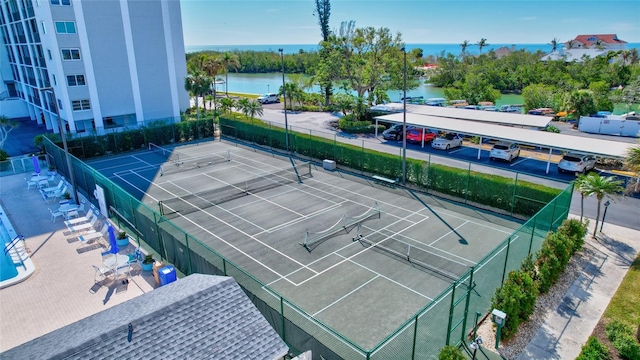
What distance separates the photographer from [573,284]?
14.9m

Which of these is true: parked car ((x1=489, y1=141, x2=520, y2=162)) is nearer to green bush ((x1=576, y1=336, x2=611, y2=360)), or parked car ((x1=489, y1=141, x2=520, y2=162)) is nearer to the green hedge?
the green hedge

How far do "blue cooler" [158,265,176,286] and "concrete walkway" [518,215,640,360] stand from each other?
11271 millimetres

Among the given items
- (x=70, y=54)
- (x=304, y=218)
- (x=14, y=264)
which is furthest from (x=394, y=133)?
(x=14, y=264)

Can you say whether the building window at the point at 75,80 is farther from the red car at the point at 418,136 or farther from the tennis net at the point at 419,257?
the tennis net at the point at 419,257

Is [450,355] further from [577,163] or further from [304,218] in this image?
[577,163]

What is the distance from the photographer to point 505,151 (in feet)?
101

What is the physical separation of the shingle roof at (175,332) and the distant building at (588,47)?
347 feet

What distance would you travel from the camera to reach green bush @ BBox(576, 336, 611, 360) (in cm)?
1072

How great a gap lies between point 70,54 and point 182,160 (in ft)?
49.1

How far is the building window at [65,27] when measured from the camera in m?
34.7

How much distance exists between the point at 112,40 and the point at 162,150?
1197 centimetres

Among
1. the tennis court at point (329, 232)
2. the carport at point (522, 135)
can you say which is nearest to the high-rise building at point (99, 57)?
the tennis court at point (329, 232)

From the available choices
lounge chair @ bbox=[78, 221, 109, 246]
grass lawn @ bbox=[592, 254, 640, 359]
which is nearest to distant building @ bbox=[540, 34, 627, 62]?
grass lawn @ bbox=[592, 254, 640, 359]

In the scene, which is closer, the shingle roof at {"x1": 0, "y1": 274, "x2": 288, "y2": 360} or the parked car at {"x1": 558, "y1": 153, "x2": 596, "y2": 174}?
the shingle roof at {"x1": 0, "y1": 274, "x2": 288, "y2": 360}
